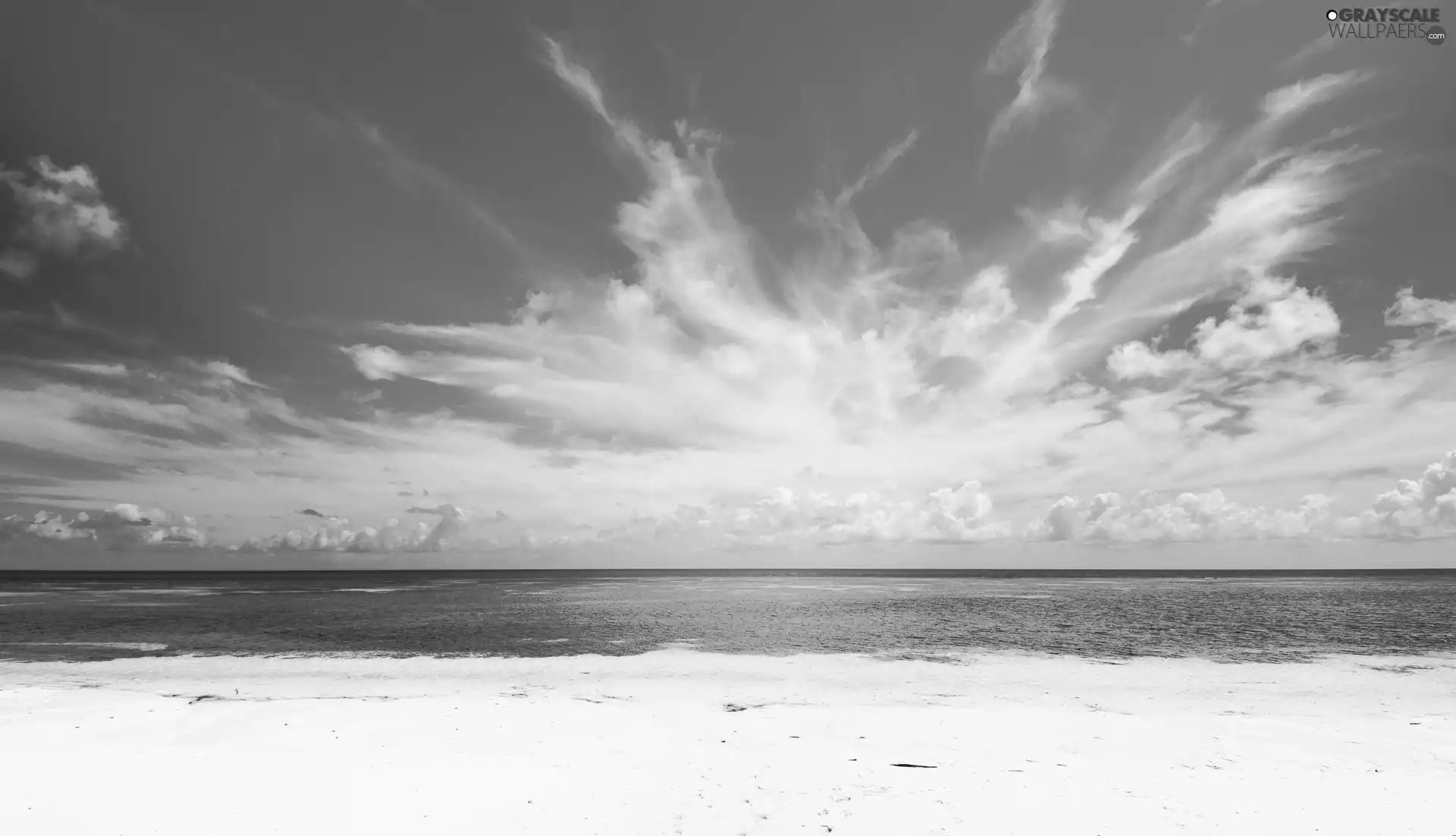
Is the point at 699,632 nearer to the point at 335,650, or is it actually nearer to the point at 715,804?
the point at 335,650

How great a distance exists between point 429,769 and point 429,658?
21640 mm

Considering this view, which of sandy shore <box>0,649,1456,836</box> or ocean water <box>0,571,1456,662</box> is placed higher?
sandy shore <box>0,649,1456,836</box>

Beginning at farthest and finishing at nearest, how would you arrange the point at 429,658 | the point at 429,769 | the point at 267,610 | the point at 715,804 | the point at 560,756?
1. the point at 267,610
2. the point at 429,658
3. the point at 560,756
4. the point at 429,769
5. the point at 715,804

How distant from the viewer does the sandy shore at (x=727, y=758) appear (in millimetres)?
10602

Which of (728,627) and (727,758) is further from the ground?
(727,758)

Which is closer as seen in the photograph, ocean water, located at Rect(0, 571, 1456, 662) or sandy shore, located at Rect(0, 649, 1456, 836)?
sandy shore, located at Rect(0, 649, 1456, 836)

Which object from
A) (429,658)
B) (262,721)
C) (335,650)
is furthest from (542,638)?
(262,721)

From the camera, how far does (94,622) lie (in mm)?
50000

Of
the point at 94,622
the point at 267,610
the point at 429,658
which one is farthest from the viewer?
the point at 267,610

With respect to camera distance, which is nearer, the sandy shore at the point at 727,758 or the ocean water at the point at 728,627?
the sandy shore at the point at 727,758

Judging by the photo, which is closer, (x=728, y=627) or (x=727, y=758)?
(x=727, y=758)

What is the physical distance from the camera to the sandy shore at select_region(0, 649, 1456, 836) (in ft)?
34.8

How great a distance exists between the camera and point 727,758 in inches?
541

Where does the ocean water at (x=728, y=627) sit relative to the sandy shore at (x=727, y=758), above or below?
below
